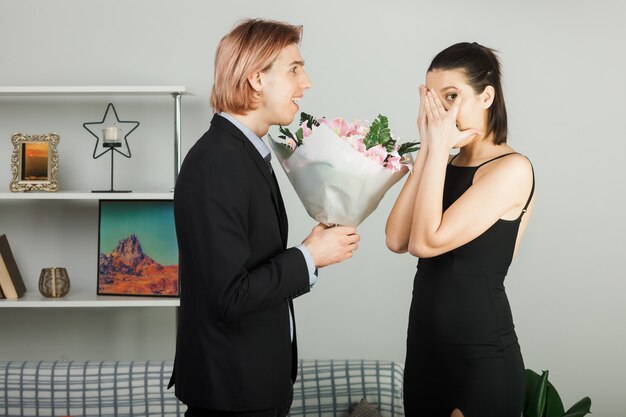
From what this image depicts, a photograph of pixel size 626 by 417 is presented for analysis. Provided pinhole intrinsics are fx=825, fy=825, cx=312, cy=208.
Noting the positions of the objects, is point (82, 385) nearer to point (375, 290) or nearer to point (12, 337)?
point (12, 337)

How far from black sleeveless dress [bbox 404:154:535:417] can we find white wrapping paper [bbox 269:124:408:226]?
10.6 inches

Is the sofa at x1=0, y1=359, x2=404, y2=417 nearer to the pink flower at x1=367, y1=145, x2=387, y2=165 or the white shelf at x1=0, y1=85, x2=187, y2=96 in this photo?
the white shelf at x1=0, y1=85, x2=187, y2=96

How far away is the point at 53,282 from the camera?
11.7ft

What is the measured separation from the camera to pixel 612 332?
3.87 meters

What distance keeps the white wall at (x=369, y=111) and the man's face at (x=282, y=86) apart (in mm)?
1925

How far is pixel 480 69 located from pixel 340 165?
470mm

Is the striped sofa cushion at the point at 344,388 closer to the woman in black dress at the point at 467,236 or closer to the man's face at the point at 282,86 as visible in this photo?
the woman in black dress at the point at 467,236

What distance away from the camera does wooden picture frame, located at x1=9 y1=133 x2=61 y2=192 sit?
11.7ft

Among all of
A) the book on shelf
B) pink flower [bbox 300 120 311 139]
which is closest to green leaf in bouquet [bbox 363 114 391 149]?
pink flower [bbox 300 120 311 139]

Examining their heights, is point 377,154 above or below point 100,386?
above

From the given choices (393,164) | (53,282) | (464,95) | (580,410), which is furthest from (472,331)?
(53,282)

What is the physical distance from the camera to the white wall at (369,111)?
12.4 ft

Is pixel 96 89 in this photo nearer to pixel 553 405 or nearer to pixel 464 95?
Result: pixel 464 95

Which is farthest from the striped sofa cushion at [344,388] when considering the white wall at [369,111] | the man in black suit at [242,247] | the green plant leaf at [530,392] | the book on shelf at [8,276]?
the book on shelf at [8,276]
